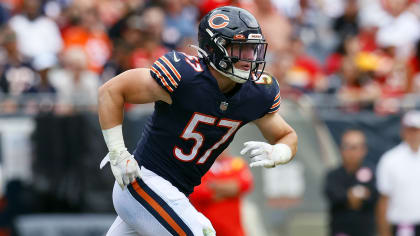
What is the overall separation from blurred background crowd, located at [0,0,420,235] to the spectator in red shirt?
1.66m

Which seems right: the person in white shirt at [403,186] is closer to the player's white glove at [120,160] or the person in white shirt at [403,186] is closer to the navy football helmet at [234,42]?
the navy football helmet at [234,42]

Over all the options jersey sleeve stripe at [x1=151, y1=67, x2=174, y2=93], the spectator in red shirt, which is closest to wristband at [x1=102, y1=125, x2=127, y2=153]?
jersey sleeve stripe at [x1=151, y1=67, x2=174, y2=93]

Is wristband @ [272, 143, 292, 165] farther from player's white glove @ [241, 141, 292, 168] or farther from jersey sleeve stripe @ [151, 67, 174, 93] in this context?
jersey sleeve stripe @ [151, 67, 174, 93]

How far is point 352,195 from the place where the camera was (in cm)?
858

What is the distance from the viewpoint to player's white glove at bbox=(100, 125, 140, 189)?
4625 mm

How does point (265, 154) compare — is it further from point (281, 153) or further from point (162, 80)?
point (162, 80)

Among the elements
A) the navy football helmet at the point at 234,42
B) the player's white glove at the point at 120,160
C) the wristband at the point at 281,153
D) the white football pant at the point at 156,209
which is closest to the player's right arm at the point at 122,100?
the player's white glove at the point at 120,160

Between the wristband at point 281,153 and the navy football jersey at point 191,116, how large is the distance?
0.22 m

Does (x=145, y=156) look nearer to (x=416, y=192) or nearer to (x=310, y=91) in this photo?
(x=416, y=192)

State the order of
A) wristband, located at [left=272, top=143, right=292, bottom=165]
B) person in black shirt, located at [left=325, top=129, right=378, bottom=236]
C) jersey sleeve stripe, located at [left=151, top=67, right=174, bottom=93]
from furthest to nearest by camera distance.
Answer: person in black shirt, located at [left=325, top=129, right=378, bottom=236] → wristband, located at [left=272, top=143, right=292, bottom=165] → jersey sleeve stripe, located at [left=151, top=67, right=174, bottom=93]

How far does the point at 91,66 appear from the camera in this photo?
411 inches

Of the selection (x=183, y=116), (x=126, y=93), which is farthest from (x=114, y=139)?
(x=183, y=116)

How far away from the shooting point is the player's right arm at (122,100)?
463 cm

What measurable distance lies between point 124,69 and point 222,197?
2.59 meters
